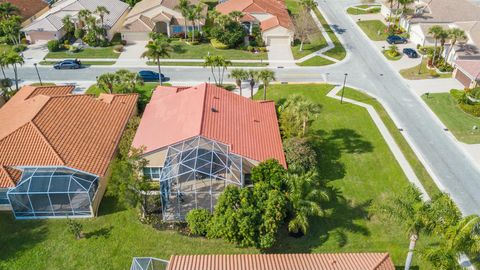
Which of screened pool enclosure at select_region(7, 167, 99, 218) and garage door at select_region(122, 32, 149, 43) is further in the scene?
garage door at select_region(122, 32, 149, 43)

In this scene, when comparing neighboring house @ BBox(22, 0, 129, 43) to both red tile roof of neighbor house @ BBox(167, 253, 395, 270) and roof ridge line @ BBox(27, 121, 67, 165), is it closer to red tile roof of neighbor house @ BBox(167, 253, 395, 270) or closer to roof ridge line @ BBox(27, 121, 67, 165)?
roof ridge line @ BBox(27, 121, 67, 165)

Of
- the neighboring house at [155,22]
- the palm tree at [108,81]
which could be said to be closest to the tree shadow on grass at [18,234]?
the palm tree at [108,81]

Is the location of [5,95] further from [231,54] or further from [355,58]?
[355,58]

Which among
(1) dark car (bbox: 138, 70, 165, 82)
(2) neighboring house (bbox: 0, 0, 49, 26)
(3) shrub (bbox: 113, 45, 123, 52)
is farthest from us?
(2) neighboring house (bbox: 0, 0, 49, 26)

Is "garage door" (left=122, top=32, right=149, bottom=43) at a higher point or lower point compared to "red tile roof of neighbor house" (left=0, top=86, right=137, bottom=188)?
lower

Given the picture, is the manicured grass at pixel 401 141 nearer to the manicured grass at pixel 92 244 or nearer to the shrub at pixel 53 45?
the manicured grass at pixel 92 244

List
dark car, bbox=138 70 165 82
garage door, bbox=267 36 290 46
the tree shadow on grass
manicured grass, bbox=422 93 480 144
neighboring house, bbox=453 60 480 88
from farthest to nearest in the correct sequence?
1. garage door, bbox=267 36 290 46
2. dark car, bbox=138 70 165 82
3. neighboring house, bbox=453 60 480 88
4. manicured grass, bbox=422 93 480 144
5. the tree shadow on grass

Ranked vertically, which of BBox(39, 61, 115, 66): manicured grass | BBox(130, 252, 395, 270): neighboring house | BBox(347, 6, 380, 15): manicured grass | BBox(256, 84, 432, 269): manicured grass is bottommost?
BBox(256, 84, 432, 269): manicured grass

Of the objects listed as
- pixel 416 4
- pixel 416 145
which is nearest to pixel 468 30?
pixel 416 4

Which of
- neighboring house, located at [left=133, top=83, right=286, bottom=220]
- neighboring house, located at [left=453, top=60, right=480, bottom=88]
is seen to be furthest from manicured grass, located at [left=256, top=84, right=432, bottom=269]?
neighboring house, located at [left=453, top=60, right=480, bottom=88]
